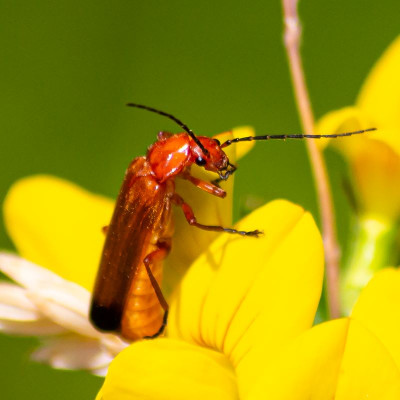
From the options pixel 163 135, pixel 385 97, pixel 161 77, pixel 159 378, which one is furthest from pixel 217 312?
pixel 161 77

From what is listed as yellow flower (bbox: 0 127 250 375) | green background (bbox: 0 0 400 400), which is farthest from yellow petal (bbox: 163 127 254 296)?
green background (bbox: 0 0 400 400)

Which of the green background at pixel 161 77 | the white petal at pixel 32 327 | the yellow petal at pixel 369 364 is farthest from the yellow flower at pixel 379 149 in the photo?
the green background at pixel 161 77

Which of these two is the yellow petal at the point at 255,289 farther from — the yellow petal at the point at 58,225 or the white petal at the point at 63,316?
the yellow petal at the point at 58,225

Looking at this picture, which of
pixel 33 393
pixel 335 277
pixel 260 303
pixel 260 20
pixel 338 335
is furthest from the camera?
pixel 260 20

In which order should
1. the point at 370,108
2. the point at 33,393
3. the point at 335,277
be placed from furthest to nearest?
1. the point at 33,393
2. the point at 370,108
3. the point at 335,277

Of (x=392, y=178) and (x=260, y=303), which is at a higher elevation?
(x=392, y=178)

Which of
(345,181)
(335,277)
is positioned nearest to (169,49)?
(345,181)

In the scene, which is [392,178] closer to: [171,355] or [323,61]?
[171,355]

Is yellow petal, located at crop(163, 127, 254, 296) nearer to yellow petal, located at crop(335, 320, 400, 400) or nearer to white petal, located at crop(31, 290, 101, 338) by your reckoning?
white petal, located at crop(31, 290, 101, 338)
